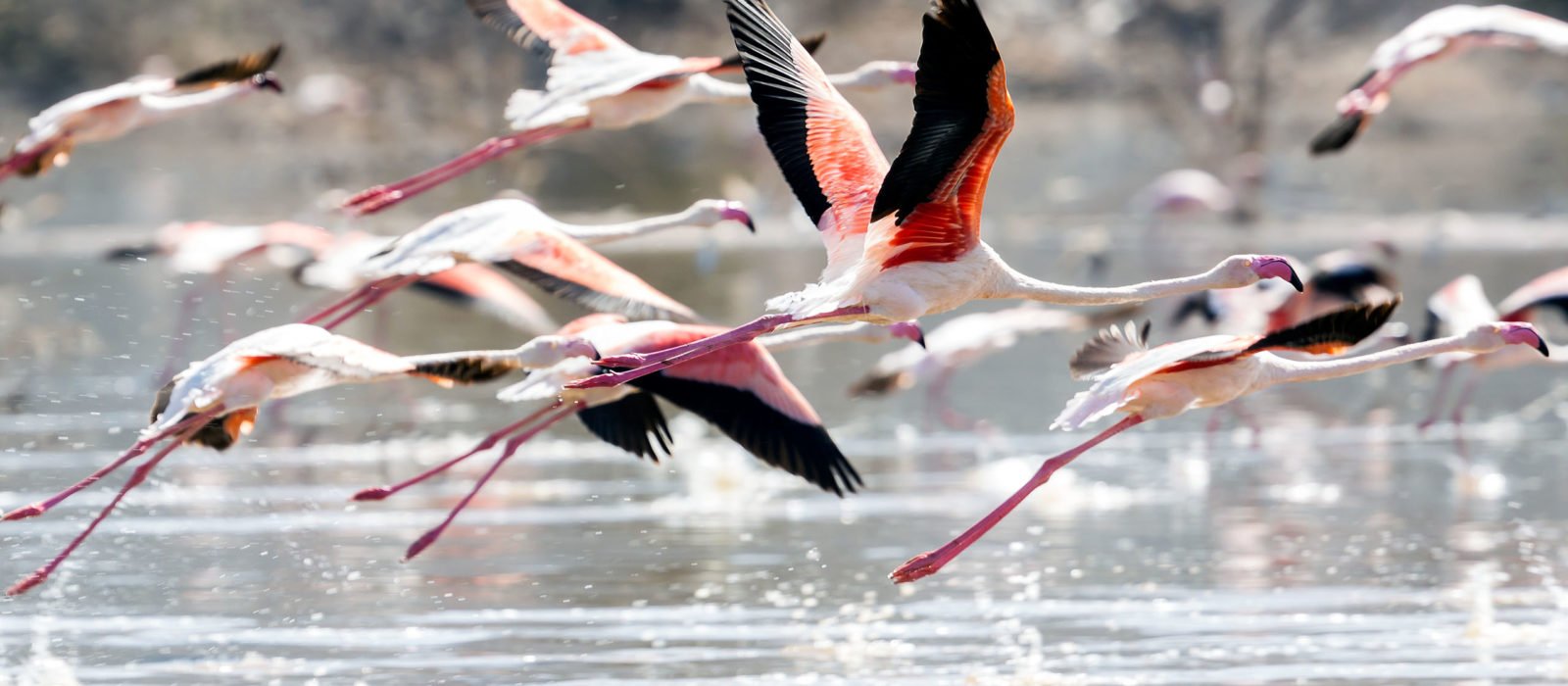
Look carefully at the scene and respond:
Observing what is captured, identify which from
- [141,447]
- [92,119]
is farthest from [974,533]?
[92,119]

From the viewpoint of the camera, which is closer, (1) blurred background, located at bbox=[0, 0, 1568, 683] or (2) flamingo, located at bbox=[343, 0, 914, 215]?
(1) blurred background, located at bbox=[0, 0, 1568, 683]

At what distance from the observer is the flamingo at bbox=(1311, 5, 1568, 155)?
870 cm

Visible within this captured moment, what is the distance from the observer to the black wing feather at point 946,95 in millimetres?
5371

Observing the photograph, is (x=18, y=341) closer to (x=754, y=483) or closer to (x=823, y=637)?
(x=754, y=483)

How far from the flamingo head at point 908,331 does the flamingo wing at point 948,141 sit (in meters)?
0.90

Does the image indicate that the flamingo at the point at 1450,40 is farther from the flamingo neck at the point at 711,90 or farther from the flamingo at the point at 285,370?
the flamingo at the point at 285,370

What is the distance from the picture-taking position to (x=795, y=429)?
7277mm

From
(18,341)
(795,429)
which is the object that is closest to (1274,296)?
(795,429)

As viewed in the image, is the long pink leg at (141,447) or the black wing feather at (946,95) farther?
the long pink leg at (141,447)

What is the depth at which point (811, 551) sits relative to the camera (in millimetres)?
8469

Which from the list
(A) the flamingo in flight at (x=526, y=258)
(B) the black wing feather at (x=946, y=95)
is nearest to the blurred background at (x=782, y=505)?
(A) the flamingo in flight at (x=526, y=258)

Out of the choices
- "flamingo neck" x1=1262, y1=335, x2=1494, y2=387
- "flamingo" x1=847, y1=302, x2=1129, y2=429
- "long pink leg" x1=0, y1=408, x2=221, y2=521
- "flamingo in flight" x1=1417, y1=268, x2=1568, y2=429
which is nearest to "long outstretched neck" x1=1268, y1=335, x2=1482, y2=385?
"flamingo neck" x1=1262, y1=335, x2=1494, y2=387

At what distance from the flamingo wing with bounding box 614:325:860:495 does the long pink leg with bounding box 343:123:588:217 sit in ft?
4.73

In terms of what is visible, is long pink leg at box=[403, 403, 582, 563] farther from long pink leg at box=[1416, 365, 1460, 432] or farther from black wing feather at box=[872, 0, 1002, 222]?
long pink leg at box=[1416, 365, 1460, 432]
